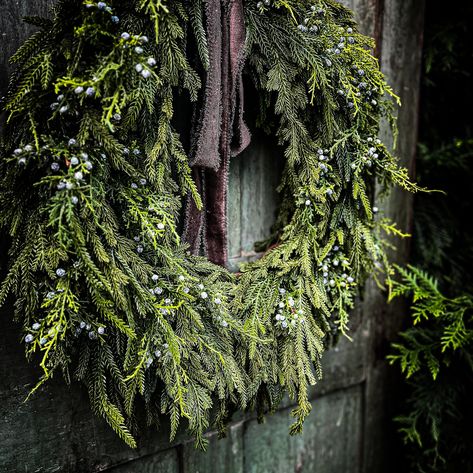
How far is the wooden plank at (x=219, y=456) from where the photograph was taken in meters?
1.60

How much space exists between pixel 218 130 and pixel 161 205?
283 mm

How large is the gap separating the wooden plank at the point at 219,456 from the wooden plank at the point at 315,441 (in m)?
0.04

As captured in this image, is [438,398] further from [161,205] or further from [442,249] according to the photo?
[161,205]

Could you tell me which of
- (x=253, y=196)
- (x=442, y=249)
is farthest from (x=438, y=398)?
(x=253, y=196)

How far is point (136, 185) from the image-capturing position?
1.12m

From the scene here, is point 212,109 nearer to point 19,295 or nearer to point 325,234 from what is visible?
point 325,234

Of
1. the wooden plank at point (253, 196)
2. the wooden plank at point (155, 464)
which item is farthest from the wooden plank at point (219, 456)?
the wooden plank at point (253, 196)

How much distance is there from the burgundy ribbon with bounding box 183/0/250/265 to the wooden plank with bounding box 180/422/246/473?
68 cm

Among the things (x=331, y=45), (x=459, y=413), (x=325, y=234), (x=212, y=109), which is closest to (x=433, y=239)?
(x=459, y=413)

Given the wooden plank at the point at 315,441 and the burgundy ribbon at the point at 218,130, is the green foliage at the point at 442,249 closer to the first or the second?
the wooden plank at the point at 315,441

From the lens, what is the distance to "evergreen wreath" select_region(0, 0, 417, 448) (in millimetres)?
989

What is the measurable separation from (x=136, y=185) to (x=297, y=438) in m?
1.34

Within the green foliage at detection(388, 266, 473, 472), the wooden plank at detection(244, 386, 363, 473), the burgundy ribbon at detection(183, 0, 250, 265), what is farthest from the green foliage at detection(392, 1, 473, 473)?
the burgundy ribbon at detection(183, 0, 250, 265)

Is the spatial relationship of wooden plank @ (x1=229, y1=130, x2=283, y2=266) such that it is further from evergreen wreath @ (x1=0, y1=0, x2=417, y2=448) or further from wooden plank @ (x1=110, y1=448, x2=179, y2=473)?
wooden plank @ (x1=110, y1=448, x2=179, y2=473)
